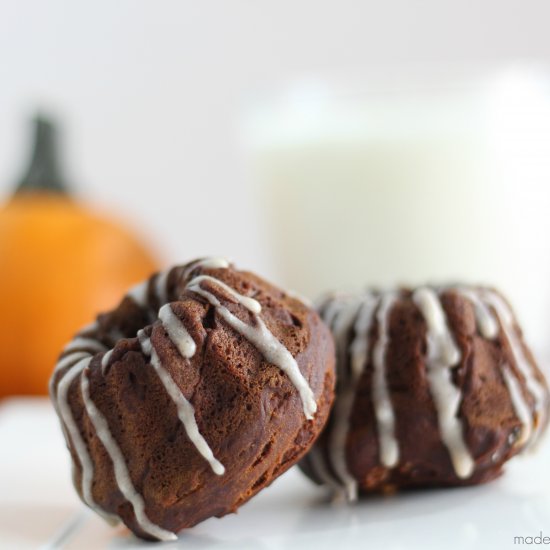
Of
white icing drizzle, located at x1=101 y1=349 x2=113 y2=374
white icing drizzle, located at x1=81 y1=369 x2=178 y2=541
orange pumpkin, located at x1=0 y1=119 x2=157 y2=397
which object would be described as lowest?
orange pumpkin, located at x1=0 y1=119 x2=157 y2=397

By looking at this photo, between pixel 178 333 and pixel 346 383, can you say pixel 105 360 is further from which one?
pixel 346 383

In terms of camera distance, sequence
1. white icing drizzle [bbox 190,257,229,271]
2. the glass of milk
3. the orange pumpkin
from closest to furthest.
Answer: white icing drizzle [bbox 190,257,229,271], the glass of milk, the orange pumpkin

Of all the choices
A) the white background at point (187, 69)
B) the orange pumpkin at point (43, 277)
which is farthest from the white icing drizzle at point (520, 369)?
the white background at point (187, 69)

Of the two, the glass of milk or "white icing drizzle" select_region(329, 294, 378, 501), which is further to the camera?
the glass of milk

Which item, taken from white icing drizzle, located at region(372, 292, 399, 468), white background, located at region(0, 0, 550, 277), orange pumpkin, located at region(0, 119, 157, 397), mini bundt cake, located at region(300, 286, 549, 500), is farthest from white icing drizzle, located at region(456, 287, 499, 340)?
white background, located at region(0, 0, 550, 277)

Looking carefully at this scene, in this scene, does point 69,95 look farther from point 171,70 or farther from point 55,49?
point 171,70

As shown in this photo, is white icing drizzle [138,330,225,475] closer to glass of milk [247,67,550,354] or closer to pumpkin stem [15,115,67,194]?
glass of milk [247,67,550,354]

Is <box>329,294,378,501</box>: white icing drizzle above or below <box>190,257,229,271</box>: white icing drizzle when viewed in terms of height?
below

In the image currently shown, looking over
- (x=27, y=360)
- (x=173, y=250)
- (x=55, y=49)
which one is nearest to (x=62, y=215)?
(x=27, y=360)

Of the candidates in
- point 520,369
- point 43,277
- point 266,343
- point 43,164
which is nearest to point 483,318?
point 520,369
